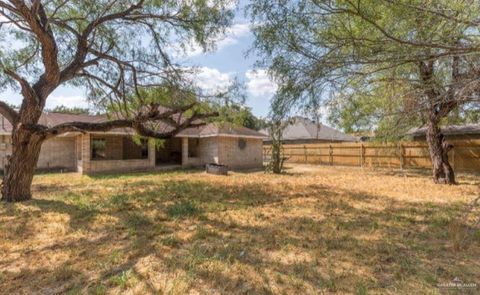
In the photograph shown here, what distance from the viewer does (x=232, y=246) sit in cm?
420

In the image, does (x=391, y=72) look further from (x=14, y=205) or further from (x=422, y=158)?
(x=422, y=158)

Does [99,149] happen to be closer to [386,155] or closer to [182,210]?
[182,210]

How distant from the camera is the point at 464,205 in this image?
7.00 metres

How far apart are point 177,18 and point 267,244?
6544mm

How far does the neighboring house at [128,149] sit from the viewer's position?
15.8 meters

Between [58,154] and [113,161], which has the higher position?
[58,154]

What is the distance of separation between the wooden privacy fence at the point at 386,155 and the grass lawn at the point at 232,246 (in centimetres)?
812

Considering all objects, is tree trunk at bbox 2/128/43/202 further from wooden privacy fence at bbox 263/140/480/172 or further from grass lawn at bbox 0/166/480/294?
wooden privacy fence at bbox 263/140/480/172

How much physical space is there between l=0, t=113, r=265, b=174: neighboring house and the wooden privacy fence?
4162 millimetres

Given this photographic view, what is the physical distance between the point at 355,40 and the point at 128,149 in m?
17.6

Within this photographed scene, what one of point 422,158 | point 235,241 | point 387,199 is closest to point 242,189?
point 387,199

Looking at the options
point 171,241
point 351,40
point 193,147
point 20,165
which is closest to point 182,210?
point 171,241

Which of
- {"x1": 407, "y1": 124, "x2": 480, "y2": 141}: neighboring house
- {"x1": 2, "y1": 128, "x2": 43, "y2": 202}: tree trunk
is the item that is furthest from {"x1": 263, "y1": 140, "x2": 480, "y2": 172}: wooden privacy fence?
{"x1": 2, "y1": 128, "x2": 43, "y2": 202}: tree trunk

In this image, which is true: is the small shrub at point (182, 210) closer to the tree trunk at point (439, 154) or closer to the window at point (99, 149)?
the tree trunk at point (439, 154)
